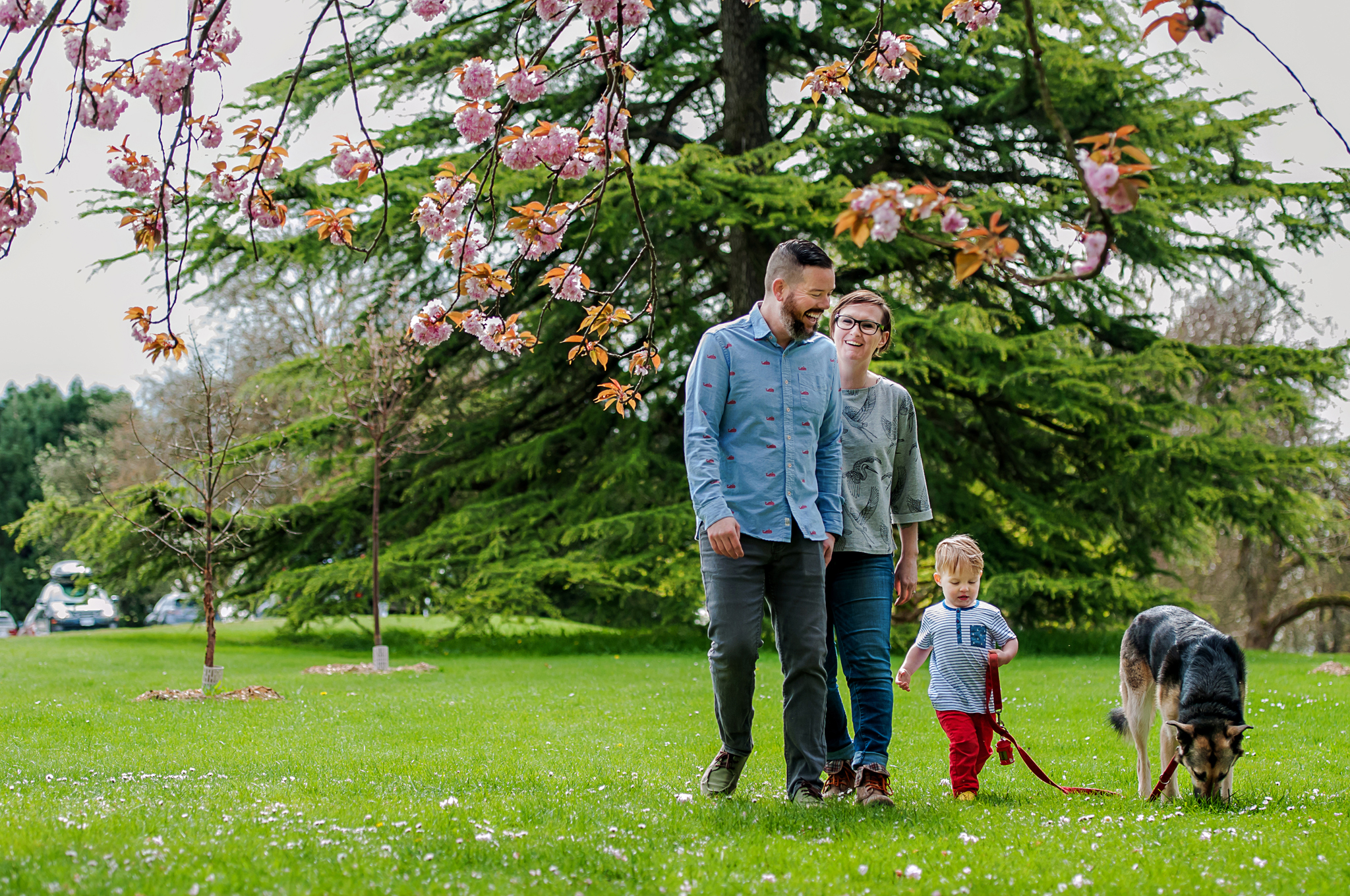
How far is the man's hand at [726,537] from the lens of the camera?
3754 mm

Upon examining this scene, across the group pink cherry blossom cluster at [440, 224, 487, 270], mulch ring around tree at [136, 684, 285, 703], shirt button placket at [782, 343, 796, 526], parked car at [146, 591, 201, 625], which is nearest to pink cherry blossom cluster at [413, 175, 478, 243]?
pink cherry blossom cluster at [440, 224, 487, 270]

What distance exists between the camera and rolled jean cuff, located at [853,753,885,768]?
4238 millimetres

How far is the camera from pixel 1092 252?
2.91 metres

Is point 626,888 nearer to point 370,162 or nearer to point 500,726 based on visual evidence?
point 370,162

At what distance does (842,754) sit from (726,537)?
133 centimetres

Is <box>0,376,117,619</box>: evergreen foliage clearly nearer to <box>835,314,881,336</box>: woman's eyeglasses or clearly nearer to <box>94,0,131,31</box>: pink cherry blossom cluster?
<box>94,0,131,31</box>: pink cherry blossom cluster

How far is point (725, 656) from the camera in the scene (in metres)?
3.92

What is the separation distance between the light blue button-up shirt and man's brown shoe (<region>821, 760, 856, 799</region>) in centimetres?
103

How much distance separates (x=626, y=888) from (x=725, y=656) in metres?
1.06

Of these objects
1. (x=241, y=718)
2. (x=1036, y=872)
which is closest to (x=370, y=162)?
(x=1036, y=872)

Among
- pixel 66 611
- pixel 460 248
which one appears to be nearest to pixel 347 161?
pixel 460 248

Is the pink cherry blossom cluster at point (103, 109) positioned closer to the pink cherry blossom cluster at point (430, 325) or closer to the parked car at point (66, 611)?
the pink cherry blossom cluster at point (430, 325)

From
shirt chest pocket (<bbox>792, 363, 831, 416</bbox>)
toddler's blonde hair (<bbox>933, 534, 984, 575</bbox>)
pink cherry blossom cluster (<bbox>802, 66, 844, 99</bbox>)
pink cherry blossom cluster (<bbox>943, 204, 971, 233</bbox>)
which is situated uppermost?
pink cherry blossom cluster (<bbox>802, 66, 844, 99</bbox>)

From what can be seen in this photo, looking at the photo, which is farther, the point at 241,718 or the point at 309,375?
the point at 309,375
